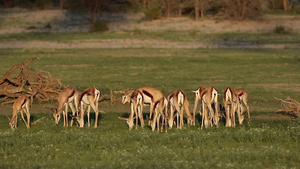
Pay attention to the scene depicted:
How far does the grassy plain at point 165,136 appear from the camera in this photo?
9.60 meters

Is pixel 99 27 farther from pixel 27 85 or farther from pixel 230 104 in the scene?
pixel 230 104

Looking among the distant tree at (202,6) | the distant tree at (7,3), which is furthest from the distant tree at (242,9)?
the distant tree at (7,3)

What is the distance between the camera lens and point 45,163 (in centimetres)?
941

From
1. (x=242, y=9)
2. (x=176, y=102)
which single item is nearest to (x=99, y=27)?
(x=242, y=9)

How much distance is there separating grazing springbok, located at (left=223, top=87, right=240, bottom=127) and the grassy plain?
0.42m

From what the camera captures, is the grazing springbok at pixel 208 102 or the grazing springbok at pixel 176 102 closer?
the grazing springbok at pixel 176 102

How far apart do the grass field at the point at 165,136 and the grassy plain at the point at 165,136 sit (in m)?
0.02

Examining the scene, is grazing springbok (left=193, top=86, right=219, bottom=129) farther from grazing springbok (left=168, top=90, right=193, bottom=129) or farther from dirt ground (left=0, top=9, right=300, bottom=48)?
dirt ground (left=0, top=9, right=300, bottom=48)

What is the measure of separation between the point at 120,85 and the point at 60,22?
27.1 meters


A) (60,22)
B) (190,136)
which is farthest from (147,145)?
(60,22)

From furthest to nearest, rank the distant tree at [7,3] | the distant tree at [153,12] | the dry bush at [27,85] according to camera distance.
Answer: the distant tree at [7,3] → the distant tree at [153,12] → the dry bush at [27,85]

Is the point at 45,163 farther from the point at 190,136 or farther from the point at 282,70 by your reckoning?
the point at 282,70

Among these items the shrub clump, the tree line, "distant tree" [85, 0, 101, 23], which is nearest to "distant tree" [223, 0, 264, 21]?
the tree line

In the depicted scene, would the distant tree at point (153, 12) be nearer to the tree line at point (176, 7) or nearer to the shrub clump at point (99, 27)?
the tree line at point (176, 7)
